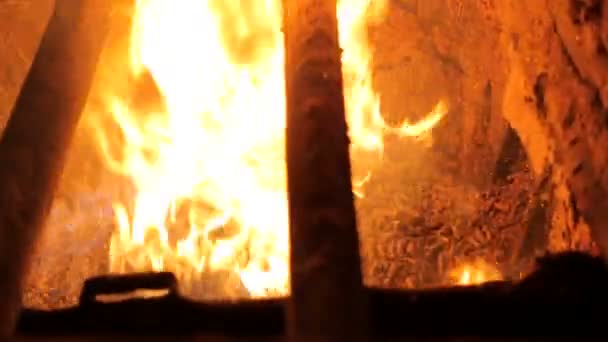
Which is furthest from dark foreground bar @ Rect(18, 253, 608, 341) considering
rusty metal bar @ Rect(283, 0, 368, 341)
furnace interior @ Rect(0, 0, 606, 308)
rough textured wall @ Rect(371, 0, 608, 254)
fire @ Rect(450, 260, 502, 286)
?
fire @ Rect(450, 260, 502, 286)

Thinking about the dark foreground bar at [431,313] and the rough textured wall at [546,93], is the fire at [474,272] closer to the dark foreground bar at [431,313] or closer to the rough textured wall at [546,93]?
the rough textured wall at [546,93]

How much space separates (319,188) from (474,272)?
3147 mm

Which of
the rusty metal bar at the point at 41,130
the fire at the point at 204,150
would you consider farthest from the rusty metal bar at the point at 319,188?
the fire at the point at 204,150

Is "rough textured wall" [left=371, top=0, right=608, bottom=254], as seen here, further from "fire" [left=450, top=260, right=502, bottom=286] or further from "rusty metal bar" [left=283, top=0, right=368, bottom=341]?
"rusty metal bar" [left=283, top=0, right=368, bottom=341]

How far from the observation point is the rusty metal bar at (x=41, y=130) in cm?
217

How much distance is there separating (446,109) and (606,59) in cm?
300

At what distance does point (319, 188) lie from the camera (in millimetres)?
2049

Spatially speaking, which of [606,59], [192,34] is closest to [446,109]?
[192,34]

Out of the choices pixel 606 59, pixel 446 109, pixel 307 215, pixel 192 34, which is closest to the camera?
pixel 307 215

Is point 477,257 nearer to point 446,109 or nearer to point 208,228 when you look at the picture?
point 446,109

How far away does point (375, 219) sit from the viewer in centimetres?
535

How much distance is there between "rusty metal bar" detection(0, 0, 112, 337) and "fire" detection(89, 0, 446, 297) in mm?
1595

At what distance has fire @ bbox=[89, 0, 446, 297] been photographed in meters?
4.42

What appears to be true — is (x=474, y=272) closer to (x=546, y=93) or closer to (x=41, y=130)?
(x=546, y=93)
